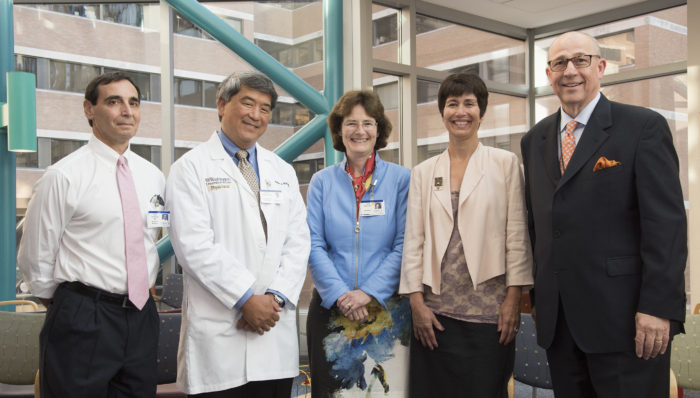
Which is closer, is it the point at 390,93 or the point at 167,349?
the point at 167,349

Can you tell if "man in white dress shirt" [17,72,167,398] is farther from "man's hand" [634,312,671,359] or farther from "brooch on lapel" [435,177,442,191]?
"man's hand" [634,312,671,359]

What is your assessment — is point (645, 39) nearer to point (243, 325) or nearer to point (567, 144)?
point (567, 144)

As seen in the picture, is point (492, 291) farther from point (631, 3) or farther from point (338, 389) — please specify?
point (631, 3)

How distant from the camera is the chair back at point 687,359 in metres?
3.16

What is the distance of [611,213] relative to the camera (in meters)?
2.20

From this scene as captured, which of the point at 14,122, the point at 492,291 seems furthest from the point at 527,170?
the point at 14,122

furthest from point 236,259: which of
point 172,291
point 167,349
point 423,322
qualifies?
point 172,291

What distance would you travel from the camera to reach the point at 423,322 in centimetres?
270

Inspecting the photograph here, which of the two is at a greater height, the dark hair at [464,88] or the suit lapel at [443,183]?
the dark hair at [464,88]

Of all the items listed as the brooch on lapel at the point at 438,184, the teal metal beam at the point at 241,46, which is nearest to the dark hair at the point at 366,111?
the brooch on lapel at the point at 438,184

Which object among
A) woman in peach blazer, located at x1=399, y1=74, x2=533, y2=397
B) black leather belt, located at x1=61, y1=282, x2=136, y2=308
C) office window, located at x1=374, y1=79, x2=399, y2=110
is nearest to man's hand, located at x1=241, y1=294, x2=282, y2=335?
black leather belt, located at x1=61, y1=282, x2=136, y2=308

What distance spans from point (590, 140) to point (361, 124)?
1.09m

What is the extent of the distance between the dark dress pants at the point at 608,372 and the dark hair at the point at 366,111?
126 cm

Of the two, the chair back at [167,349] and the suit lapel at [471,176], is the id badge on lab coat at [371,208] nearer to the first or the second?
the suit lapel at [471,176]
